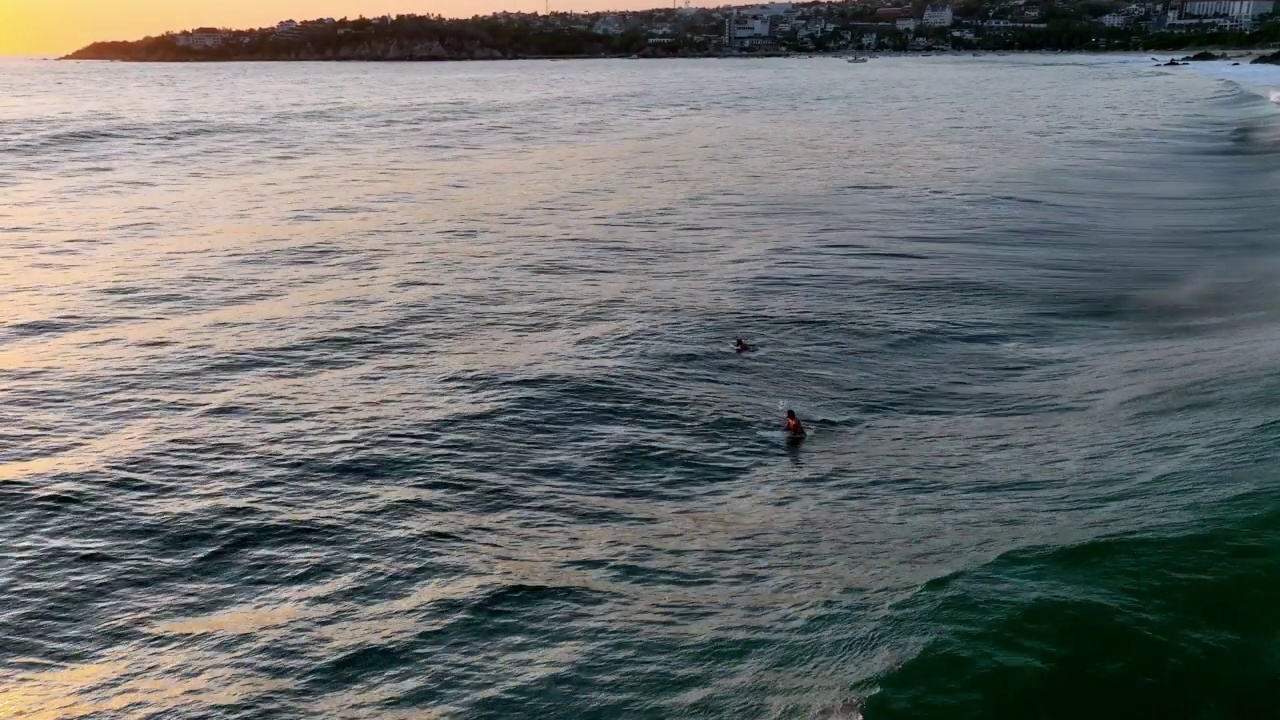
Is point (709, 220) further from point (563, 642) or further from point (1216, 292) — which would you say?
point (563, 642)

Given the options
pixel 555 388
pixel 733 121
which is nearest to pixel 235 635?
pixel 555 388

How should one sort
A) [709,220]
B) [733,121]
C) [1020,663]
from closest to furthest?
[1020,663] → [709,220] → [733,121]

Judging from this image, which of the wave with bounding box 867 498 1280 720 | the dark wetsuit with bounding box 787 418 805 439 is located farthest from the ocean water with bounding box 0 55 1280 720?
the dark wetsuit with bounding box 787 418 805 439

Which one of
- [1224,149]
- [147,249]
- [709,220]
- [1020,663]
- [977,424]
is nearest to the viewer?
[1020,663]

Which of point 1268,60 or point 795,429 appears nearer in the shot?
point 795,429

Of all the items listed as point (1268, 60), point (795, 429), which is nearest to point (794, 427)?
point (795, 429)

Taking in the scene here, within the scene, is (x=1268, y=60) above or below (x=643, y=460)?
above

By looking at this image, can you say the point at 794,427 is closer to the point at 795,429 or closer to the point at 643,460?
the point at 795,429

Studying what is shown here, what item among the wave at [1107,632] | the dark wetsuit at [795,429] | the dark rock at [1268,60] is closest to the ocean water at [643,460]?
the wave at [1107,632]

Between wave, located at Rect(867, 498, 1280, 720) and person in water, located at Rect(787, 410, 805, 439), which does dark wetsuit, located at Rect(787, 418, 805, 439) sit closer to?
person in water, located at Rect(787, 410, 805, 439)

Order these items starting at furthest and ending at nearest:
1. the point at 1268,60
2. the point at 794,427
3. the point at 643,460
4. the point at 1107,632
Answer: the point at 1268,60 < the point at 794,427 < the point at 643,460 < the point at 1107,632
